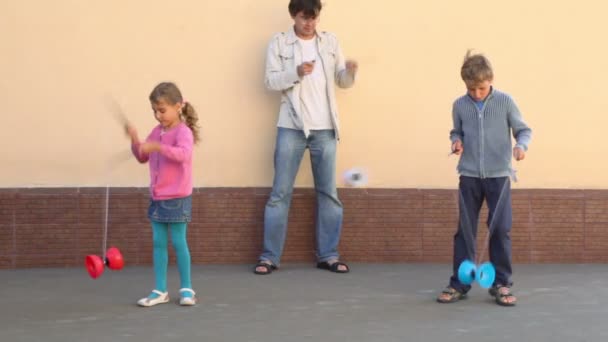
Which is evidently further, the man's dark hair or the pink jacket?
the man's dark hair

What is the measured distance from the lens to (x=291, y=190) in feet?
27.7

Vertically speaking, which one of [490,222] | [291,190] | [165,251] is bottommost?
[165,251]

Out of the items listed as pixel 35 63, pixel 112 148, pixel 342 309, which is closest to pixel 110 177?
pixel 112 148

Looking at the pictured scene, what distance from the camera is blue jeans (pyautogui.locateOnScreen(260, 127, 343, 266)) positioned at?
8.37m

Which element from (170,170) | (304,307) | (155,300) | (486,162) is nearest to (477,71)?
(486,162)

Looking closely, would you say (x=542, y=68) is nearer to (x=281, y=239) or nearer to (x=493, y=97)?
(x=493, y=97)

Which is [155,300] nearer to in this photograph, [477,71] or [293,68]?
[293,68]

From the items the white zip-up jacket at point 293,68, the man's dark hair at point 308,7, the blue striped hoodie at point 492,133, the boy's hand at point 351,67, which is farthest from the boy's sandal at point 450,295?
the man's dark hair at point 308,7

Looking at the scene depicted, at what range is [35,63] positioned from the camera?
332 inches

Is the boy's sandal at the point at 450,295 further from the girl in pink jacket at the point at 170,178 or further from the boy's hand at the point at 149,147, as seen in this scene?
the boy's hand at the point at 149,147

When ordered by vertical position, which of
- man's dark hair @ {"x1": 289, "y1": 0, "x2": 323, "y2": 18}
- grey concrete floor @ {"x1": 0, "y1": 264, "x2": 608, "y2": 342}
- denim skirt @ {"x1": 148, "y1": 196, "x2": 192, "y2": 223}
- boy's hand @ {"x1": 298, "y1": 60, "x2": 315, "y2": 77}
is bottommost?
grey concrete floor @ {"x1": 0, "y1": 264, "x2": 608, "y2": 342}

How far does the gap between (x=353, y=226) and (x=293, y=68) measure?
129 centimetres

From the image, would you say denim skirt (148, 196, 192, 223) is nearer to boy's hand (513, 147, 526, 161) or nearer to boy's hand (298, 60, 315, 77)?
boy's hand (298, 60, 315, 77)

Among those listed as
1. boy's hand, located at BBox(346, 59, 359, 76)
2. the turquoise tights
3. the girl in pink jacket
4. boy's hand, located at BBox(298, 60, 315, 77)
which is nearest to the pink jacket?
the girl in pink jacket
